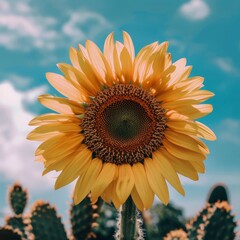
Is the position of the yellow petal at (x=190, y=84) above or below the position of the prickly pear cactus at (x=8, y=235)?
above

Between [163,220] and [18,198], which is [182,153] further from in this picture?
[163,220]

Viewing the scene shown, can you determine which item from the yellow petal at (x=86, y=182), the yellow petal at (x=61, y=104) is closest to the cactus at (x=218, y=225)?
the yellow petal at (x=86, y=182)

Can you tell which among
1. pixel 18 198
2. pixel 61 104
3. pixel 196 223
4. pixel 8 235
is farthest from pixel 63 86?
pixel 18 198

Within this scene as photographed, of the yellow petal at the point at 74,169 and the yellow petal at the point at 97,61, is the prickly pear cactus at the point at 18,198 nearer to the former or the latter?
the yellow petal at the point at 74,169

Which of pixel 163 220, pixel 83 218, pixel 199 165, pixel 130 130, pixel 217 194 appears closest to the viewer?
pixel 199 165

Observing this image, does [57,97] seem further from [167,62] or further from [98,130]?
[167,62]

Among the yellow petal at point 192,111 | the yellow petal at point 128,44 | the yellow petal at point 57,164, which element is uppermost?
the yellow petal at point 128,44

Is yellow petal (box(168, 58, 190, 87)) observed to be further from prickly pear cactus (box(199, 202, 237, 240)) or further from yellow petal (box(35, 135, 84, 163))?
prickly pear cactus (box(199, 202, 237, 240))

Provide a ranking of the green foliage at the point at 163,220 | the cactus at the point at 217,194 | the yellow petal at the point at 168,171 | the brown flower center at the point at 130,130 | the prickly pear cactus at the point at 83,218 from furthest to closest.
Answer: the green foliage at the point at 163,220 < the cactus at the point at 217,194 < the prickly pear cactus at the point at 83,218 < the brown flower center at the point at 130,130 < the yellow petal at the point at 168,171
